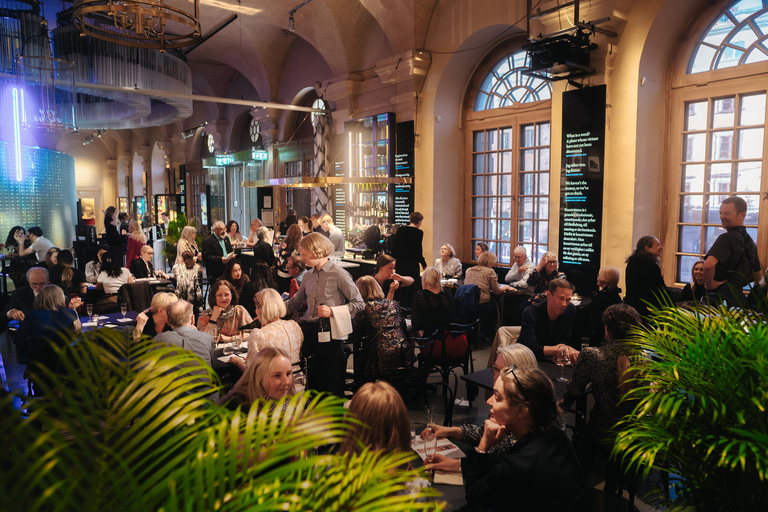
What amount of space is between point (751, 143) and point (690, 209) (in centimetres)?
100

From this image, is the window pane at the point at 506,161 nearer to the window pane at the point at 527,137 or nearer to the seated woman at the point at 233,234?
the window pane at the point at 527,137

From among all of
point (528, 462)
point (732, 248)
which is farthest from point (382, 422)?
point (732, 248)

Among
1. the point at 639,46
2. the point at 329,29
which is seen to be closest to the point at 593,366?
the point at 639,46

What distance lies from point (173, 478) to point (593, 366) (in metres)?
3.02

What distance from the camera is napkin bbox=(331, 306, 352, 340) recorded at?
3986mm

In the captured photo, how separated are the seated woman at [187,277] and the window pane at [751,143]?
6.86 meters

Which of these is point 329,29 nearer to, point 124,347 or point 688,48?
point 688,48

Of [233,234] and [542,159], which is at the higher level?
[542,159]

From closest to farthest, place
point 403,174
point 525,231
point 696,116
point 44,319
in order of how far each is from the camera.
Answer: point 44,319 < point 696,116 < point 525,231 < point 403,174

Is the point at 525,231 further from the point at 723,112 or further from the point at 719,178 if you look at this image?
the point at 723,112

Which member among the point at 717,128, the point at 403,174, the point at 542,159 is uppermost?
the point at 717,128

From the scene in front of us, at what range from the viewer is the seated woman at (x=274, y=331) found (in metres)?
3.91

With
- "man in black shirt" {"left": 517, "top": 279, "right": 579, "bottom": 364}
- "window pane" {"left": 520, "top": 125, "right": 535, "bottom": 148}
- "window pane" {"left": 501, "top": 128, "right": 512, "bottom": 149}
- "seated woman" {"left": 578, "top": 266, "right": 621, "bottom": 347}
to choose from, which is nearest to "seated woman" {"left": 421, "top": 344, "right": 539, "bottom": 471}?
"man in black shirt" {"left": 517, "top": 279, "right": 579, "bottom": 364}

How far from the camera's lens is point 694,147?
6.45 m
